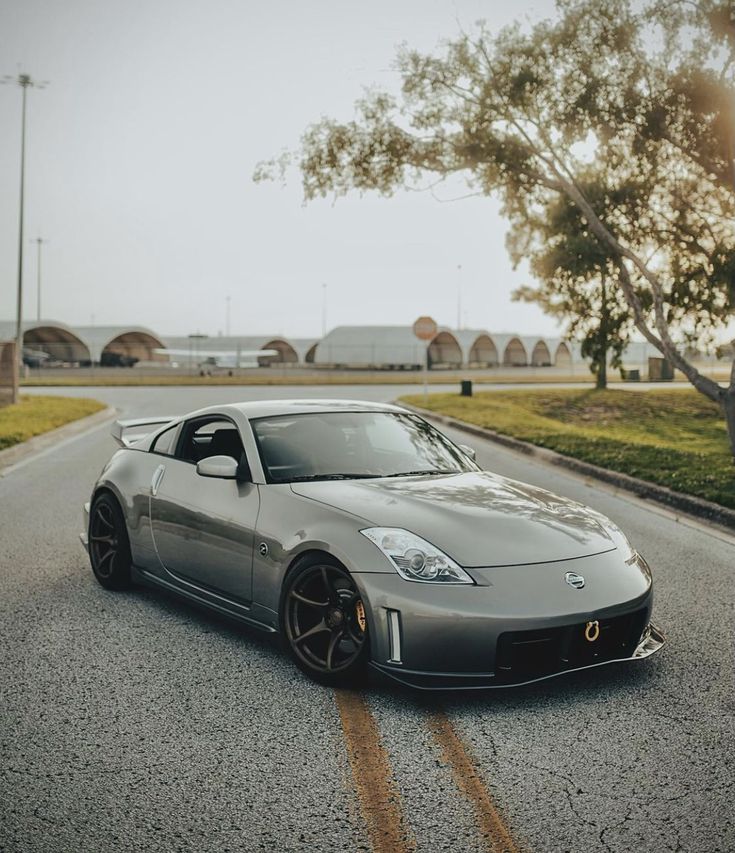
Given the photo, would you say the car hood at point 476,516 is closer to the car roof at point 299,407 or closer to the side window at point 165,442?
the car roof at point 299,407

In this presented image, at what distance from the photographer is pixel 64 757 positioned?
12.0 feet

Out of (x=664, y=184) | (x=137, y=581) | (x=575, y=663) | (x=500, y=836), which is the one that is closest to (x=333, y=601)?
(x=575, y=663)

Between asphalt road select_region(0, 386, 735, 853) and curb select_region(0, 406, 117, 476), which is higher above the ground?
curb select_region(0, 406, 117, 476)

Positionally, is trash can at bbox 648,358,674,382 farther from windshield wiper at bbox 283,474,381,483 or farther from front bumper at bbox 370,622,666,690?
front bumper at bbox 370,622,666,690

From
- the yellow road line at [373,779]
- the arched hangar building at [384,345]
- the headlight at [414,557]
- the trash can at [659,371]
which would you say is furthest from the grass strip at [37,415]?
the arched hangar building at [384,345]

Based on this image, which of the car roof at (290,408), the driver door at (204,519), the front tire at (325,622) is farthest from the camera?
the car roof at (290,408)

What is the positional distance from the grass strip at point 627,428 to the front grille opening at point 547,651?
6.15 m

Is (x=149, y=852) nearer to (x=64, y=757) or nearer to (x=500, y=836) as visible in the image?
(x=64, y=757)

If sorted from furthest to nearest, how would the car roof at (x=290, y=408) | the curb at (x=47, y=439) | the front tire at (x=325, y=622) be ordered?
the curb at (x=47, y=439) → the car roof at (x=290, y=408) → the front tire at (x=325, y=622)

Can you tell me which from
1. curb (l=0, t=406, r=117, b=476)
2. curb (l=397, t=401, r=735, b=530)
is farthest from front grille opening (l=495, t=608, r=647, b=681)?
curb (l=0, t=406, r=117, b=476)

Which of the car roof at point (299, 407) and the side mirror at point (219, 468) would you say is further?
the car roof at point (299, 407)

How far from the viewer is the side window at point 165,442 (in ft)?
20.6

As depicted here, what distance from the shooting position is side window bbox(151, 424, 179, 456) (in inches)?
247

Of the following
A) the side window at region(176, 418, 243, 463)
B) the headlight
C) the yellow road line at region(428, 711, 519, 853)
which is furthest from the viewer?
the side window at region(176, 418, 243, 463)
